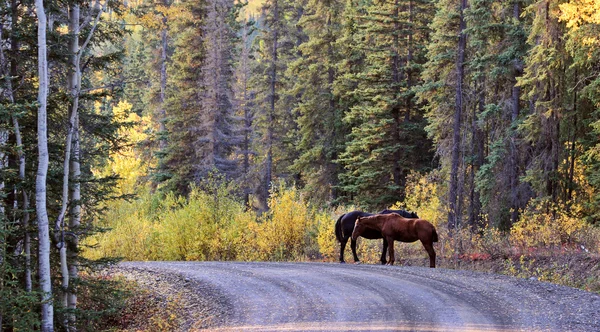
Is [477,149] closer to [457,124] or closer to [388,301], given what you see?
[457,124]

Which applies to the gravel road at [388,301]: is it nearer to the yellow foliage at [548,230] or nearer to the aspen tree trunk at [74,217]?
the aspen tree trunk at [74,217]

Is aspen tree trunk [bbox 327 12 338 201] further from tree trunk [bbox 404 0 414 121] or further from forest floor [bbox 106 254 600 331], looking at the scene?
forest floor [bbox 106 254 600 331]

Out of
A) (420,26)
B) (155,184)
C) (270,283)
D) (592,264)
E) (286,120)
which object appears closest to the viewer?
(270,283)

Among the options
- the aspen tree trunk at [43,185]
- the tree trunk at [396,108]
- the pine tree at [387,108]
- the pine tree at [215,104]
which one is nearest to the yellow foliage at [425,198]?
the tree trunk at [396,108]

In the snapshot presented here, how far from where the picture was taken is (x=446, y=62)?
30375 mm

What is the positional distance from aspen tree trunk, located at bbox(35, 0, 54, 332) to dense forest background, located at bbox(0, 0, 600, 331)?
4 centimetres

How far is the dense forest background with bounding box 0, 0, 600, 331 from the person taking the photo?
12.4 metres

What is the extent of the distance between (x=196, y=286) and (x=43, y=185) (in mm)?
5291

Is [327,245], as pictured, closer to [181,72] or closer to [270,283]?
[270,283]

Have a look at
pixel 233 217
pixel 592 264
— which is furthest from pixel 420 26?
pixel 592 264

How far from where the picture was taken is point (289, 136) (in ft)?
146

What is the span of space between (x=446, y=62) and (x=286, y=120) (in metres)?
17.7

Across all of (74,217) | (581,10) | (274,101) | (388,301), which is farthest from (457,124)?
(274,101)

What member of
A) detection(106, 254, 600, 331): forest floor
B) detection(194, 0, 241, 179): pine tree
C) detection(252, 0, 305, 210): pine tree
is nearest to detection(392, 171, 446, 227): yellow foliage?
detection(106, 254, 600, 331): forest floor
